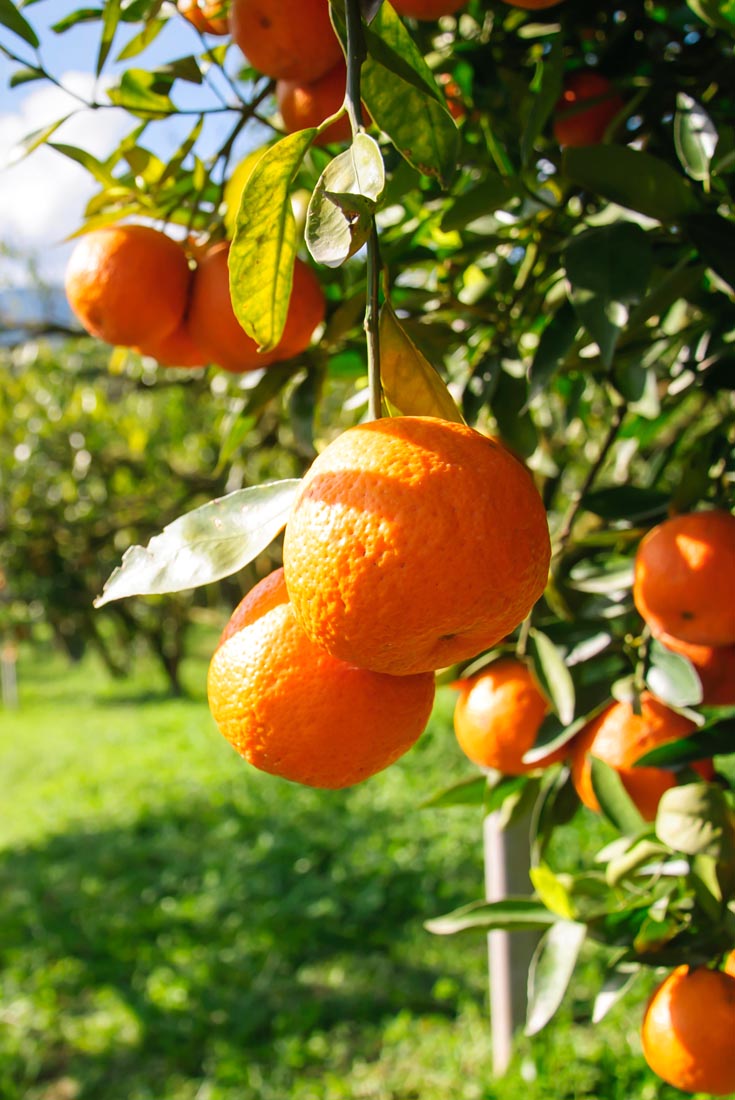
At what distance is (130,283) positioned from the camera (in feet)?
2.27

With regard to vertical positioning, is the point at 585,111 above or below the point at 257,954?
above

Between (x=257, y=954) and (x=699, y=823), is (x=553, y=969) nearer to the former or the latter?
(x=699, y=823)

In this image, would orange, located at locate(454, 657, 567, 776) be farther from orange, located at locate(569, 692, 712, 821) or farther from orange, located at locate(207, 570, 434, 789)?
orange, located at locate(207, 570, 434, 789)

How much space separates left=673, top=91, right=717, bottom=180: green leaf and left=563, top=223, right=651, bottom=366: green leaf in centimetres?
7

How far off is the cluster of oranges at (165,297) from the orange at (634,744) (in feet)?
1.29

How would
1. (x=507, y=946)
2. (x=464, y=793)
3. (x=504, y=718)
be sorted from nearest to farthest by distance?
(x=504, y=718) → (x=464, y=793) → (x=507, y=946)

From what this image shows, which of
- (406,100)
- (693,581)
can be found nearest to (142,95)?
(406,100)

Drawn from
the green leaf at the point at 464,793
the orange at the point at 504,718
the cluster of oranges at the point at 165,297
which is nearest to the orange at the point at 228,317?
the cluster of oranges at the point at 165,297

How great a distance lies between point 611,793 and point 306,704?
0.35 m

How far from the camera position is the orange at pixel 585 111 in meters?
0.85

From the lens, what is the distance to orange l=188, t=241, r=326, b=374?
0.69 meters

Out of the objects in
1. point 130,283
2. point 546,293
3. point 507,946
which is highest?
point 130,283

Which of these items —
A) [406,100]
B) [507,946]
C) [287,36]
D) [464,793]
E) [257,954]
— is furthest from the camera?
[257,954]

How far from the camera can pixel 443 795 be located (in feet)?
3.06
